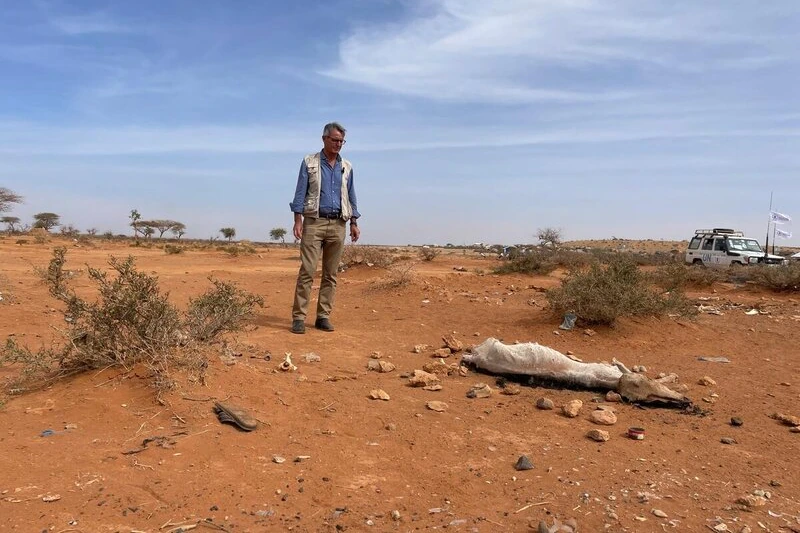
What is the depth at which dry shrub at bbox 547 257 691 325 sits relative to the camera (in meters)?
5.74

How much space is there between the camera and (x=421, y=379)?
3.93 m

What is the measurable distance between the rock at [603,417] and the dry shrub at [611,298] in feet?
8.35

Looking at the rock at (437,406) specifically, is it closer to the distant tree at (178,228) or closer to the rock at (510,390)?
the rock at (510,390)

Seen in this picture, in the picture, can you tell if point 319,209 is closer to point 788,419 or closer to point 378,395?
point 378,395

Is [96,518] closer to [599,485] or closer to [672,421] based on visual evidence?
[599,485]

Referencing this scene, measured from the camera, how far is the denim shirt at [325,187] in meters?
5.48

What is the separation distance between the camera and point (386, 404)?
3.41m

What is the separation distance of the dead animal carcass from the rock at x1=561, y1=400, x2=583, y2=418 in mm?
462

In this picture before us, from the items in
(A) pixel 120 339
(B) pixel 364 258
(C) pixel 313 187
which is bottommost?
(A) pixel 120 339

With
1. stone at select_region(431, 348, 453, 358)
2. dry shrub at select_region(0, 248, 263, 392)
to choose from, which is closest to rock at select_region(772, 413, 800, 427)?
stone at select_region(431, 348, 453, 358)

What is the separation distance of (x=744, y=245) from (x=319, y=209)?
15.5 meters

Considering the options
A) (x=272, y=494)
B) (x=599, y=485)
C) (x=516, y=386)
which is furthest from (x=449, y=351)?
(x=272, y=494)

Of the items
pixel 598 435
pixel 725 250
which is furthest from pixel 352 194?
pixel 725 250

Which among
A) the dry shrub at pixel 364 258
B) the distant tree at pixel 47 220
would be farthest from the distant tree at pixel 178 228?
the dry shrub at pixel 364 258
